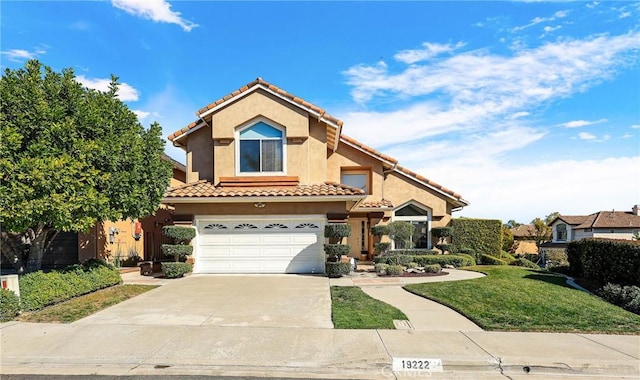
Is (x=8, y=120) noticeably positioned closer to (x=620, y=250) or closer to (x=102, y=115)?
(x=102, y=115)

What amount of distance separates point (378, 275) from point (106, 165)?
9473mm

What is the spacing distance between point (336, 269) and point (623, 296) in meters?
7.93

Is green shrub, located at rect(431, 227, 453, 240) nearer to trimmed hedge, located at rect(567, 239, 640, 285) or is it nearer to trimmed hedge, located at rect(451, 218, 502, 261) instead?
trimmed hedge, located at rect(451, 218, 502, 261)

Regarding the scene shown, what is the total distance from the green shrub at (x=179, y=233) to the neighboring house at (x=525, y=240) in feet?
105

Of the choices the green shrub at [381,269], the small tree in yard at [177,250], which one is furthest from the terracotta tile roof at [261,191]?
the green shrub at [381,269]

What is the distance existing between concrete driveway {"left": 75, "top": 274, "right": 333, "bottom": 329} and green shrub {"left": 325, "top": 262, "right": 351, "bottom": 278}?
2.18 ft

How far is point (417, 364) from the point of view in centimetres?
564

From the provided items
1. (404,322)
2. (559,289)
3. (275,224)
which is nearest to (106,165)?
(275,224)

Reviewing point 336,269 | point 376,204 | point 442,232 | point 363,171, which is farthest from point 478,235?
point 336,269

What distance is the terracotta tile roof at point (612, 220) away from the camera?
36.9m

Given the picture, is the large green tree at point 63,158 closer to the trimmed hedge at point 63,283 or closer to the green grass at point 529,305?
the trimmed hedge at point 63,283

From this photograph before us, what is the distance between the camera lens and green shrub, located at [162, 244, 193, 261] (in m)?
13.6

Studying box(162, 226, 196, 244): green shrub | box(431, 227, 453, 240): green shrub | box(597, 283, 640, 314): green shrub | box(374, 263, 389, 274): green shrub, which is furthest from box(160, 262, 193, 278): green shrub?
box(597, 283, 640, 314): green shrub

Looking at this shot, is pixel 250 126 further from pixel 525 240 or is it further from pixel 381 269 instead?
pixel 525 240
